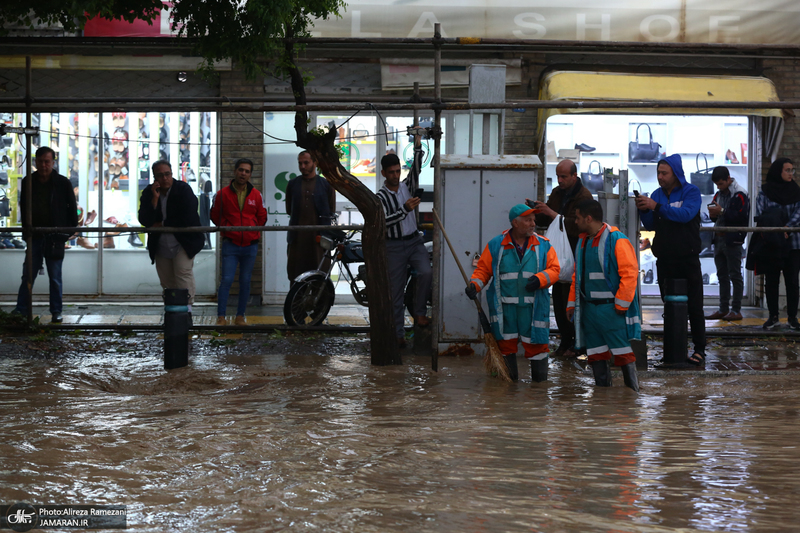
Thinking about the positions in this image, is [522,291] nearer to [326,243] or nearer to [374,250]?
[374,250]

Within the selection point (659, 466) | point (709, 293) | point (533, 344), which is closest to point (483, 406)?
point (533, 344)

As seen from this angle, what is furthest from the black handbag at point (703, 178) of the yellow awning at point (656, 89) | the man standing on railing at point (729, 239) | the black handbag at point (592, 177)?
the man standing on railing at point (729, 239)

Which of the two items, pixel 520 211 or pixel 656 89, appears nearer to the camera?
pixel 520 211

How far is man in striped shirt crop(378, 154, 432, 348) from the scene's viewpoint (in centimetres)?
816

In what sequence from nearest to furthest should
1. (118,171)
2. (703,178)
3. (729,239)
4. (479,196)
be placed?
(479,196) → (729,239) → (118,171) → (703,178)

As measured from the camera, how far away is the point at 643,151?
1262 cm

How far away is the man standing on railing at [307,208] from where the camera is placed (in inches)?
404

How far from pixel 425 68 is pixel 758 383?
6565 millimetres

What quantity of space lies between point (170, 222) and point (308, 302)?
1745mm

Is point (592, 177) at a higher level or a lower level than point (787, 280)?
higher

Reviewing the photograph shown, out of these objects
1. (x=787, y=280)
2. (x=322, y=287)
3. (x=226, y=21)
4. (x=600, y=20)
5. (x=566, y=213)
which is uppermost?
(x=600, y=20)

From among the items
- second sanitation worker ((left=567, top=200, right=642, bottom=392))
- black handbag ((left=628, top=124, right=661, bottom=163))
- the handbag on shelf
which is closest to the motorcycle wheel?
second sanitation worker ((left=567, top=200, right=642, bottom=392))

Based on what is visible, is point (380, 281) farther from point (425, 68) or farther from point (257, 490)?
point (425, 68)

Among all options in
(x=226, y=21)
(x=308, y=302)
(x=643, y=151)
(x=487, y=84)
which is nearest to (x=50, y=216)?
(x=308, y=302)
